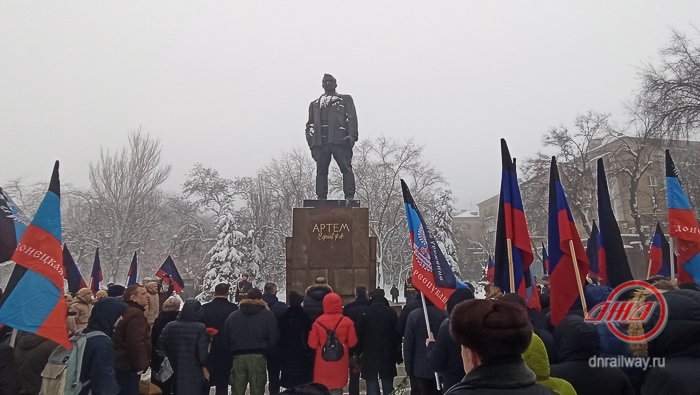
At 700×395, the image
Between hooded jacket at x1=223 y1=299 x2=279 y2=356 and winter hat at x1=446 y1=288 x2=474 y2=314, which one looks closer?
winter hat at x1=446 y1=288 x2=474 y2=314

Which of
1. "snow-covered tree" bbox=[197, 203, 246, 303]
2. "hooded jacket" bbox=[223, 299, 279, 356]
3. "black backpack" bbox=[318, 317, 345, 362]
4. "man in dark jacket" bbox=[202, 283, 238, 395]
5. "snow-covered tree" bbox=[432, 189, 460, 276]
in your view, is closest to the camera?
"black backpack" bbox=[318, 317, 345, 362]

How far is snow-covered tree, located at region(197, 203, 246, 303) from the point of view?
2845 cm

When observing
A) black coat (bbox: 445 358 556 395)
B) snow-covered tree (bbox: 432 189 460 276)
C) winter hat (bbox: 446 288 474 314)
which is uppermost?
snow-covered tree (bbox: 432 189 460 276)

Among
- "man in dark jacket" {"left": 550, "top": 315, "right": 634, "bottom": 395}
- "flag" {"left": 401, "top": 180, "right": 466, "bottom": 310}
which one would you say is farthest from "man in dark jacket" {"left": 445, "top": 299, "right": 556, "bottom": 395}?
"flag" {"left": 401, "top": 180, "right": 466, "bottom": 310}

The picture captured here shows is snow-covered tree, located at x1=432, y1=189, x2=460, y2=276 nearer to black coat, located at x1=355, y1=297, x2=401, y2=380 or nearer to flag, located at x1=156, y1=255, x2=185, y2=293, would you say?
flag, located at x1=156, y1=255, x2=185, y2=293

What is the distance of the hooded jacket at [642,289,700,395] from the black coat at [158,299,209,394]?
411 centimetres

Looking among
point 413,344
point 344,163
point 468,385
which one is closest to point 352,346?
point 413,344

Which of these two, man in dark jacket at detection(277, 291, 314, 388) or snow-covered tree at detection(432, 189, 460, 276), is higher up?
snow-covered tree at detection(432, 189, 460, 276)

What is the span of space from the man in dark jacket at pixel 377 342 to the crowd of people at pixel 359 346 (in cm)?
1

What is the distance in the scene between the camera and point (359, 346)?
5.84 metres

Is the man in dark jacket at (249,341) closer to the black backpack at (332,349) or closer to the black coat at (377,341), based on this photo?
the black backpack at (332,349)

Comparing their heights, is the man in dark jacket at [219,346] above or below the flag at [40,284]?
below

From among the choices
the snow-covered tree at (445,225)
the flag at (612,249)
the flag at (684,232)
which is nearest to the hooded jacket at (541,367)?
the flag at (612,249)

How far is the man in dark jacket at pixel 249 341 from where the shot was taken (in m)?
5.44
